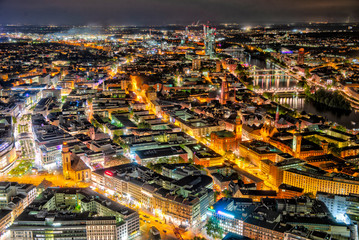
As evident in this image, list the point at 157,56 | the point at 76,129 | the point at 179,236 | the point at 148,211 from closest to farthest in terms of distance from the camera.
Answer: the point at 179,236
the point at 148,211
the point at 76,129
the point at 157,56

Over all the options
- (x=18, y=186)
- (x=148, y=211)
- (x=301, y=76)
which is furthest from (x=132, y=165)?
(x=301, y=76)

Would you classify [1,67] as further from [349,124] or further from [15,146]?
[349,124]

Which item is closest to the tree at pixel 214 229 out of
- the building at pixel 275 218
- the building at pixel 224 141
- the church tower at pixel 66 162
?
the building at pixel 275 218

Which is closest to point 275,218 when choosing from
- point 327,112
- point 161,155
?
point 161,155

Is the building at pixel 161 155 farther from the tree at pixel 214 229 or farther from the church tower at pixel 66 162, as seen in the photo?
the tree at pixel 214 229

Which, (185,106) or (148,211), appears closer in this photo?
(148,211)

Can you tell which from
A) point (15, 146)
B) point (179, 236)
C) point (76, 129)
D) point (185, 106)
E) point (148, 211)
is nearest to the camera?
point (179, 236)

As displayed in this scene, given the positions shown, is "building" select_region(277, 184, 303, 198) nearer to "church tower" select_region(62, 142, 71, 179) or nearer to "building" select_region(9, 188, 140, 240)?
"building" select_region(9, 188, 140, 240)
